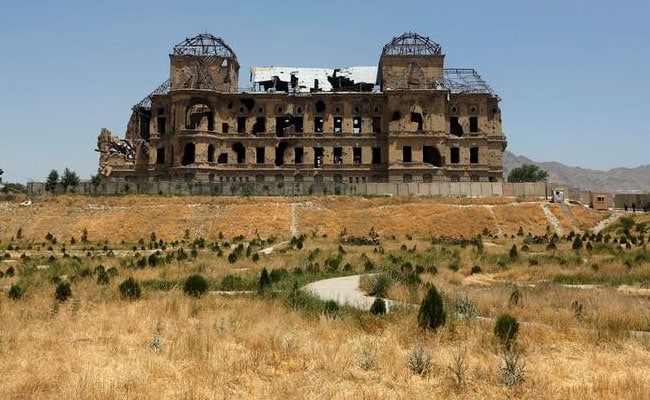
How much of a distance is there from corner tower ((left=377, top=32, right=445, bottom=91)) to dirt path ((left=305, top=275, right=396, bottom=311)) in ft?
187

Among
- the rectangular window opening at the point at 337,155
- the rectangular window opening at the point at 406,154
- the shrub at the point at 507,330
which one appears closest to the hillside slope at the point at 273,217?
the rectangular window opening at the point at 406,154

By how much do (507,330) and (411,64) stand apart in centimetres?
7274

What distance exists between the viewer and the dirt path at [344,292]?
20.2 metres

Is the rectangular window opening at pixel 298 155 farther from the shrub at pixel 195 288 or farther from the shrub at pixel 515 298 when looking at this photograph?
the shrub at pixel 515 298

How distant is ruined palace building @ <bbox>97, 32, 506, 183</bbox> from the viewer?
8062 centimetres

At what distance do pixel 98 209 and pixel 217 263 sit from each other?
36.3m

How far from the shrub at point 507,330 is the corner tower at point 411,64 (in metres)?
69.7

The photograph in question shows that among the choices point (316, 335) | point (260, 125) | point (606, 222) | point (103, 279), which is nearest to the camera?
point (316, 335)

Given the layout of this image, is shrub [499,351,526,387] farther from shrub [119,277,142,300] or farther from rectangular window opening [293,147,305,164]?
rectangular window opening [293,147,305,164]

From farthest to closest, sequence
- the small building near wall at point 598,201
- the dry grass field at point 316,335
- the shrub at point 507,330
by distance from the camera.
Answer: the small building near wall at point 598,201 < the shrub at point 507,330 < the dry grass field at point 316,335

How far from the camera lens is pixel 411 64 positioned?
83562mm

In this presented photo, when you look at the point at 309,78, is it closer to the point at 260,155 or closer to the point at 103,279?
the point at 260,155

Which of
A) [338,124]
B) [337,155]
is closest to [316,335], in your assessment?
[337,155]

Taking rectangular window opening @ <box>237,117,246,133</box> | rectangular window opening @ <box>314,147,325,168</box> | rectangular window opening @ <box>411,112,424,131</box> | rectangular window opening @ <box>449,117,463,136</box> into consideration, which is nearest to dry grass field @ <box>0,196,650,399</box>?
rectangular window opening @ <box>411,112,424,131</box>
